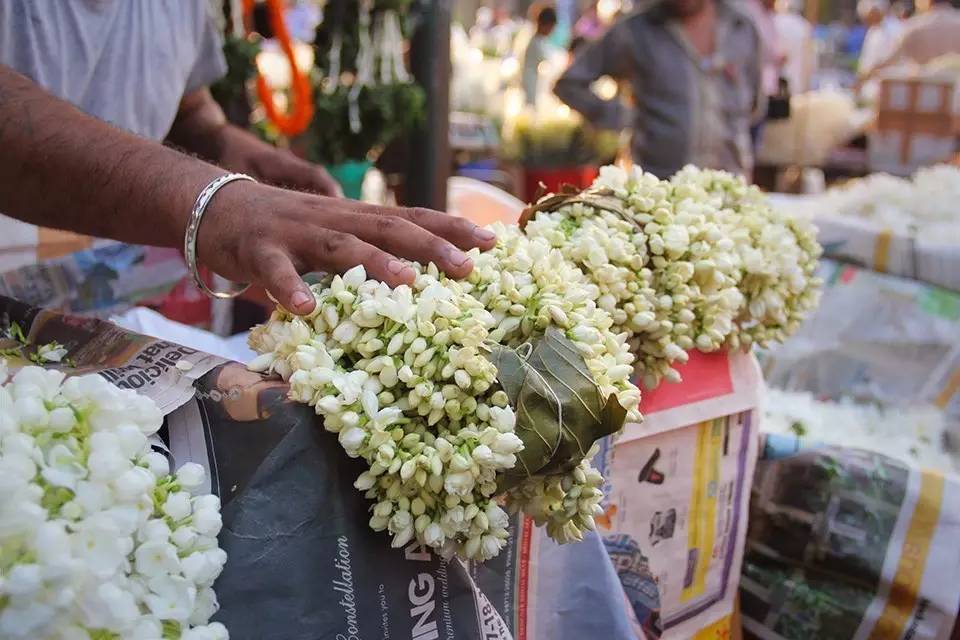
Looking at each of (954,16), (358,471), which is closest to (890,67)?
(954,16)

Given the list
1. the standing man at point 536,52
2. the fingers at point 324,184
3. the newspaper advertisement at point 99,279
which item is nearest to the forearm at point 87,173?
the newspaper advertisement at point 99,279

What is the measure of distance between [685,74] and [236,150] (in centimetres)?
237

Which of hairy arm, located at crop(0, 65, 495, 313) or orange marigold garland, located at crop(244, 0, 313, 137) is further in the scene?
orange marigold garland, located at crop(244, 0, 313, 137)

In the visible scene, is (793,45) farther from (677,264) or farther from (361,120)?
(677,264)

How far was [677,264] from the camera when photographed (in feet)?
4.09

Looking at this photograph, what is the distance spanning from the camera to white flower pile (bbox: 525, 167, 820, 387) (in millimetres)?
1210

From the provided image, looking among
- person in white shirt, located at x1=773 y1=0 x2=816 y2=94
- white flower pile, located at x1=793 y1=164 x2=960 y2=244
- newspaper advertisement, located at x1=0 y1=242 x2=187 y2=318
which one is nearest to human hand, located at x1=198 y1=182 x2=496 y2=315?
newspaper advertisement, located at x1=0 y1=242 x2=187 y2=318

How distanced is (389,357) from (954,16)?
6.99 meters

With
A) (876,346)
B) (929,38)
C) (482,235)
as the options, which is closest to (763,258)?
(482,235)

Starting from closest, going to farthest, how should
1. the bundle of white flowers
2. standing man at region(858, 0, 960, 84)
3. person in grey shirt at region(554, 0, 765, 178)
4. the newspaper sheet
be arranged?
the bundle of white flowers
the newspaper sheet
person in grey shirt at region(554, 0, 765, 178)
standing man at region(858, 0, 960, 84)

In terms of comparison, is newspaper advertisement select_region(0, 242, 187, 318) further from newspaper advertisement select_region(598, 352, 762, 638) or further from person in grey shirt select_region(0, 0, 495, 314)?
newspaper advertisement select_region(598, 352, 762, 638)

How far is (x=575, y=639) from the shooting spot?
1284 millimetres

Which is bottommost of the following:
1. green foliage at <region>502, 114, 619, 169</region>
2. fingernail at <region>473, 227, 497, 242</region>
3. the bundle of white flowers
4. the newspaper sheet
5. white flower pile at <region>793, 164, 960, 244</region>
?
green foliage at <region>502, 114, 619, 169</region>

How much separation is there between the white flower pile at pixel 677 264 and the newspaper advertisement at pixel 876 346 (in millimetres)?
1054
